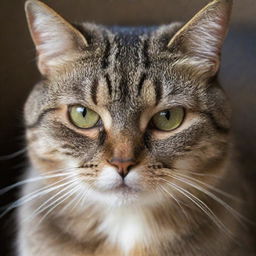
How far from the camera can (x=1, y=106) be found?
1.71m

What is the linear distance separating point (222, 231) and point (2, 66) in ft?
2.94

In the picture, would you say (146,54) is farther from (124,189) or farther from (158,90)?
(124,189)

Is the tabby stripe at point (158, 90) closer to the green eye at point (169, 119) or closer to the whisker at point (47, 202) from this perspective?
the green eye at point (169, 119)

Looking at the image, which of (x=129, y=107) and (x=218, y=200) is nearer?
(x=129, y=107)

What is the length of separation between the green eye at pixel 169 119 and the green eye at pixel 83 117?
145mm

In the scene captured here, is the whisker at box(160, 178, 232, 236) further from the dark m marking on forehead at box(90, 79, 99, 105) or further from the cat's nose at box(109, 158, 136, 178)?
the dark m marking on forehead at box(90, 79, 99, 105)

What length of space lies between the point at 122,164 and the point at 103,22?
74cm

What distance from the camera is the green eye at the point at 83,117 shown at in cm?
117

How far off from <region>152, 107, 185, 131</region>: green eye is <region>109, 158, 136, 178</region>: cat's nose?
0.48 ft

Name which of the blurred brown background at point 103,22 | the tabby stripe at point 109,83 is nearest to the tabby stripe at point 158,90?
the tabby stripe at point 109,83

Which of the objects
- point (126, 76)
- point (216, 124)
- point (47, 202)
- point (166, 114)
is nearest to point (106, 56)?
point (126, 76)

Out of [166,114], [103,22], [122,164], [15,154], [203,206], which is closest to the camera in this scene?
[122,164]

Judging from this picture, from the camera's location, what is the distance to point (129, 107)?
1.13 meters

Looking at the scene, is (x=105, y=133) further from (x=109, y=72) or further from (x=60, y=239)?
(x=60, y=239)
